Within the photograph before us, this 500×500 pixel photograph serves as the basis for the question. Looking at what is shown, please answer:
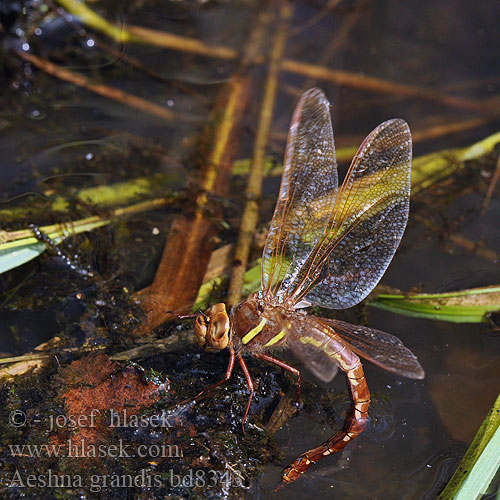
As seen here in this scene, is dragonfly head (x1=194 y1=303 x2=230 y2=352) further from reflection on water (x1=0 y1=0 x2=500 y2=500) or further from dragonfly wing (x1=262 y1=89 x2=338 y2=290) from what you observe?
dragonfly wing (x1=262 y1=89 x2=338 y2=290)

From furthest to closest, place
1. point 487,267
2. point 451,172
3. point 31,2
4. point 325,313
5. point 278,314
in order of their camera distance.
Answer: point 31,2 < point 451,172 < point 487,267 < point 325,313 < point 278,314

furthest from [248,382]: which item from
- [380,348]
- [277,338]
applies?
[380,348]

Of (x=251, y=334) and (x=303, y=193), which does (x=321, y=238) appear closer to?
(x=303, y=193)

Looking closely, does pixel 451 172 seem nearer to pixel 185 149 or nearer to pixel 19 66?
pixel 185 149

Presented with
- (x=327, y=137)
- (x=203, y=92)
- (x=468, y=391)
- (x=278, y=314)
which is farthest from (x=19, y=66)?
(x=468, y=391)

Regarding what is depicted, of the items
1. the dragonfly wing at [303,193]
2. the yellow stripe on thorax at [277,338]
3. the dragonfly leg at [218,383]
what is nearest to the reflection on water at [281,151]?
the dragonfly leg at [218,383]

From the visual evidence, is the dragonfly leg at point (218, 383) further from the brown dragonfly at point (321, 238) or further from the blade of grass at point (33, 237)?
the blade of grass at point (33, 237)
